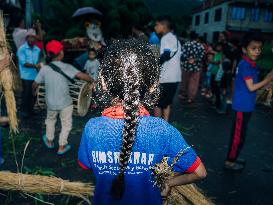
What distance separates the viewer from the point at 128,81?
149cm

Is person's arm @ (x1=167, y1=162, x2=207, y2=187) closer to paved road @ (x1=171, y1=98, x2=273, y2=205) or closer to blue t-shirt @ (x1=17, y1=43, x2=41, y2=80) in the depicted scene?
paved road @ (x1=171, y1=98, x2=273, y2=205)

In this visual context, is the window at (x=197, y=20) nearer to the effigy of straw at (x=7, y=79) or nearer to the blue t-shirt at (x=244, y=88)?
the blue t-shirt at (x=244, y=88)

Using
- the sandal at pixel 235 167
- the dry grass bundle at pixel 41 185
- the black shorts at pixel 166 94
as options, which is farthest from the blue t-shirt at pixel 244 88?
the dry grass bundle at pixel 41 185

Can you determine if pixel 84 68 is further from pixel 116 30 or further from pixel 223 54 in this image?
pixel 116 30

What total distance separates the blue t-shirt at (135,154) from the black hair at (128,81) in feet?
0.20

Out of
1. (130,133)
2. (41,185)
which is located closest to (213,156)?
(41,185)

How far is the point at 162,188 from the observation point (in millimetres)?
1716

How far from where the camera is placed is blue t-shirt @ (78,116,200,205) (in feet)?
5.02

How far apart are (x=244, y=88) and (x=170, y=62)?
2.08 metres

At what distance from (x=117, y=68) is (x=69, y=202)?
98.7 inches

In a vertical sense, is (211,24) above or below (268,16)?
below

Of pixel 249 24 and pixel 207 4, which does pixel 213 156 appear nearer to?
pixel 249 24

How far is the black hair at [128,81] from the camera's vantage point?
1480 mm

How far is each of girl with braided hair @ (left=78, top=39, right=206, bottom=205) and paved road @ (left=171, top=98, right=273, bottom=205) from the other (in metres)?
2.45
